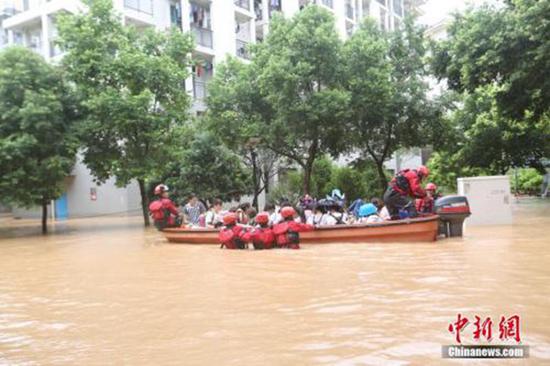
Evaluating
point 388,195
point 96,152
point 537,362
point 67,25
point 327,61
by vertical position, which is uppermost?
point 67,25

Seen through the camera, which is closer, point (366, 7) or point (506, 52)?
point (506, 52)

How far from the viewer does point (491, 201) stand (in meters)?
15.4

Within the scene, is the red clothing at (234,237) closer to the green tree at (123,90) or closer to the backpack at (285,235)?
the backpack at (285,235)

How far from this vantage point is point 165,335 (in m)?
5.66

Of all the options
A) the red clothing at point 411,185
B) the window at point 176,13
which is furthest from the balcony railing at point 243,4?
the red clothing at point 411,185

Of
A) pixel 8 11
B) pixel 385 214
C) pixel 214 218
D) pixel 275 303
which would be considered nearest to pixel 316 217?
pixel 385 214

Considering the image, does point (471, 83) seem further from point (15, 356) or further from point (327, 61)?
point (15, 356)

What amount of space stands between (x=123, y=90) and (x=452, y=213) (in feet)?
41.5

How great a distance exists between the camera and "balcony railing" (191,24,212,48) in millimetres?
30266

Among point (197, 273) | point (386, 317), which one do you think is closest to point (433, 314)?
point (386, 317)

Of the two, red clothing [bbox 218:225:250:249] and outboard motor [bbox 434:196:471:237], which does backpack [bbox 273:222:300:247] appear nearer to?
red clothing [bbox 218:225:250:249]

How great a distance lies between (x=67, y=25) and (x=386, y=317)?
58.1ft

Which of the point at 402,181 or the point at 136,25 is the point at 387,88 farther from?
the point at 136,25

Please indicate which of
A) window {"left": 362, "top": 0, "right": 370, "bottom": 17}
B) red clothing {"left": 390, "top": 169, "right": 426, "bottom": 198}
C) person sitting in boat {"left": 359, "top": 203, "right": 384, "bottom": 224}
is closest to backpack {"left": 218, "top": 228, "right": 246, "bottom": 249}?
person sitting in boat {"left": 359, "top": 203, "right": 384, "bottom": 224}
